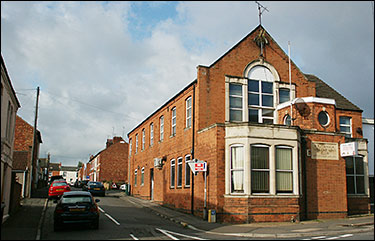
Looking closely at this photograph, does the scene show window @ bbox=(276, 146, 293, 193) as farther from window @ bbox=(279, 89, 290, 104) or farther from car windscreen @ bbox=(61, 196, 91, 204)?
car windscreen @ bbox=(61, 196, 91, 204)

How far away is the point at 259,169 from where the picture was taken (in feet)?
61.2

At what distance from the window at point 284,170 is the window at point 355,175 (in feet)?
18.5

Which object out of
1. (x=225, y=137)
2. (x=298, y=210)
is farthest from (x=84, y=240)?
(x=298, y=210)

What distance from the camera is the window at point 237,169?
1858 centimetres

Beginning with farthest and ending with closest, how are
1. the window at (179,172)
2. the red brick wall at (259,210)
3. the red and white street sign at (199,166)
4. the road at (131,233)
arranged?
the window at (179,172)
the red and white street sign at (199,166)
the red brick wall at (259,210)
the road at (131,233)

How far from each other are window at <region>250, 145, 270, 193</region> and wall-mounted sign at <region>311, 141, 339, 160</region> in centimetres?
336

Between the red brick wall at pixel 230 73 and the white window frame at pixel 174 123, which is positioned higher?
the red brick wall at pixel 230 73

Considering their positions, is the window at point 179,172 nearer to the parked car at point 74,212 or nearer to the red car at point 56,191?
the red car at point 56,191

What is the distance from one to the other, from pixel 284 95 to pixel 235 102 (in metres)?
3.58

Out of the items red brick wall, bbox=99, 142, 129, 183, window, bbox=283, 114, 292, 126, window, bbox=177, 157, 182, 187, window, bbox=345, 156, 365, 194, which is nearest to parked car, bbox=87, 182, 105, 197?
window, bbox=177, 157, 182, 187

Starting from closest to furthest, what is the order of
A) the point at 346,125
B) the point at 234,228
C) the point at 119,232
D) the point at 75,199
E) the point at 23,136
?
the point at 119,232, the point at 75,199, the point at 234,228, the point at 346,125, the point at 23,136

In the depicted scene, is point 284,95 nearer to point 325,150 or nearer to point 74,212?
point 325,150

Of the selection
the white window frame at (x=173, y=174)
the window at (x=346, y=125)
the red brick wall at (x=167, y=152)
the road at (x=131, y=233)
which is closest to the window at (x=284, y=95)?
the window at (x=346, y=125)

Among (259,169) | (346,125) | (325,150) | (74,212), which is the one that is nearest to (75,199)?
(74,212)
